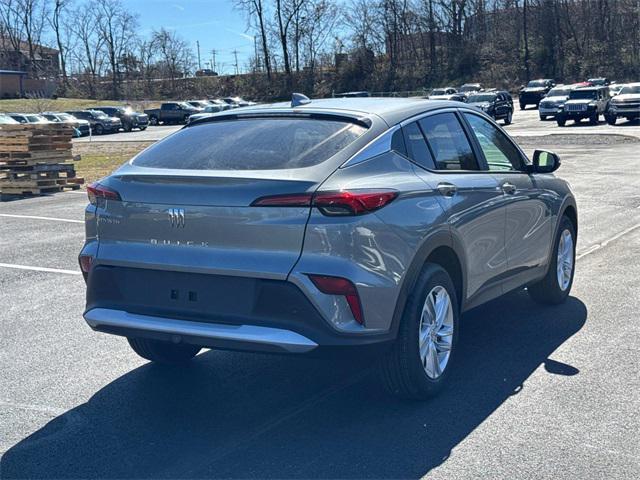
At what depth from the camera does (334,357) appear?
4.39 meters

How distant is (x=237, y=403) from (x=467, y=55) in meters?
78.9

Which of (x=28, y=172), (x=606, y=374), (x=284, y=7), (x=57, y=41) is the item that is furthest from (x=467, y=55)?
(x=606, y=374)

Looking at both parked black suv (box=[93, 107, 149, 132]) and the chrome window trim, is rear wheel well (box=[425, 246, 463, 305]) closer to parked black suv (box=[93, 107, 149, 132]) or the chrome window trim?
the chrome window trim

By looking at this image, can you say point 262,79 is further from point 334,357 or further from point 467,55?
point 334,357

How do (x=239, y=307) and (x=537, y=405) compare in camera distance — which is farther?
(x=537, y=405)

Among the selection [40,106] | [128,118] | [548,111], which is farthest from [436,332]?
[40,106]

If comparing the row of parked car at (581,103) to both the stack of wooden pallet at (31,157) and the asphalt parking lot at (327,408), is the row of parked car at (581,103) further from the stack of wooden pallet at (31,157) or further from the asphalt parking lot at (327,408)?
the asphalt parking lot at (327,408)

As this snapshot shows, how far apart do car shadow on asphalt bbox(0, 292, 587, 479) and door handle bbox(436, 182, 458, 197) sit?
1165 millimetres

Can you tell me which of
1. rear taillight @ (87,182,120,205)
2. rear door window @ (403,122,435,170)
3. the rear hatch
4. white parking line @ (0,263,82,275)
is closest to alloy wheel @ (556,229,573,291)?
rear door window @ (403,122,435,170)

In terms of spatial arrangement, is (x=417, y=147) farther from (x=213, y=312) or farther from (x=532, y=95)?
(x=532, y=95)

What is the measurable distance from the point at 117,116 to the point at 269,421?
54630mm

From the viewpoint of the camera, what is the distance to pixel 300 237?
170 inches

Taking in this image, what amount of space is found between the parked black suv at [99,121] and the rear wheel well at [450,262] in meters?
52.1

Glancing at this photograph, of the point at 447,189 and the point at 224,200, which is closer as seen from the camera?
the point at 224,200
